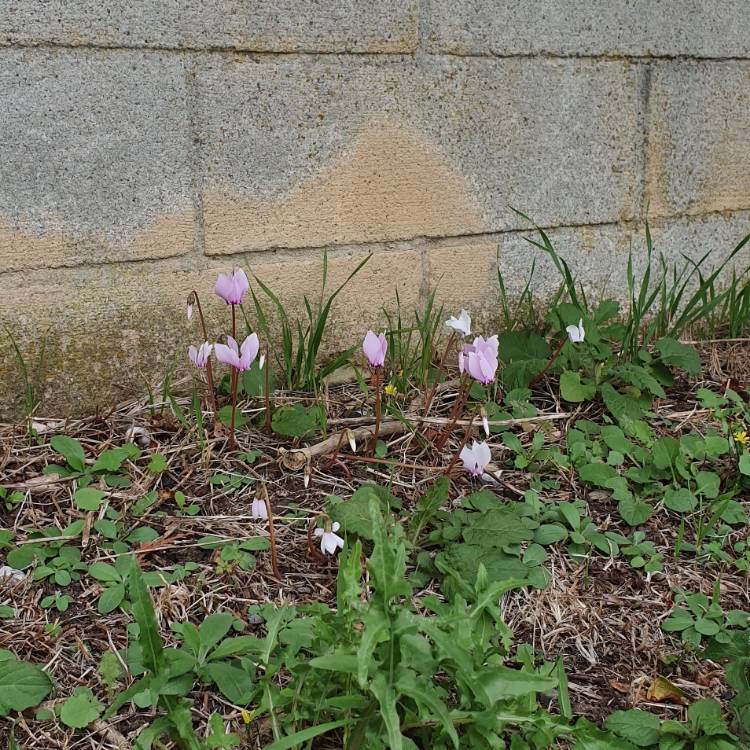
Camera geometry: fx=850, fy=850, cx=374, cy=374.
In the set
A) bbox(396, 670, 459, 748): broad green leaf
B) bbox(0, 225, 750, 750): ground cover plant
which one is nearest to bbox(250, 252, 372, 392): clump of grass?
bbox(0, 225, 750, 750): ground cover plant

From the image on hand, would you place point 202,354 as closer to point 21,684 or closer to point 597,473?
point 21,684

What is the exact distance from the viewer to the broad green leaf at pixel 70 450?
2045mm

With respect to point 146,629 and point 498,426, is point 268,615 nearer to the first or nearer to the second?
point 146,629

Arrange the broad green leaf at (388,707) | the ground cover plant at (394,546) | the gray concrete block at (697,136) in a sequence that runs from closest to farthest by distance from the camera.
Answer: the broad green leaf at (388,707) < the ground cover plant at (394,546) < the gray concrete block at (697,136)

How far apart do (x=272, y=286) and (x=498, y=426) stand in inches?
29.9

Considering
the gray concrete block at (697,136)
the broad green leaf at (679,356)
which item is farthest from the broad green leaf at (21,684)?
the gray concrete block at (697,136)

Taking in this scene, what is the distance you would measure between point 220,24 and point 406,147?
62 cm

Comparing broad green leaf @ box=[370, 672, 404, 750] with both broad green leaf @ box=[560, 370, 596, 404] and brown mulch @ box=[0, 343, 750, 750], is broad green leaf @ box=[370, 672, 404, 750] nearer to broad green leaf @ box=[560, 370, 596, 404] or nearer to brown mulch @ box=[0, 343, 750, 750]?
brown mulch @ box=[0, 343, 750, 750]

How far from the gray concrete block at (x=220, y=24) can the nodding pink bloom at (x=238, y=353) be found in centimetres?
82

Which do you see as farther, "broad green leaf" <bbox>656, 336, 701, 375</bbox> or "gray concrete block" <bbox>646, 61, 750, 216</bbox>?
"gray concrete block" <bbox>646, 61, 750, 216</bbox>

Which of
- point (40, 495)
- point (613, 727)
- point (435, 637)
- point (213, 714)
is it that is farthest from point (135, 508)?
point (613, 727)

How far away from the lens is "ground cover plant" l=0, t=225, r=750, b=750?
4.55ft

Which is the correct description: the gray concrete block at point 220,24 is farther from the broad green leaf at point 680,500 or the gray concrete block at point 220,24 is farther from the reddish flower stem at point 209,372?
the broad green leaf at point 680,500

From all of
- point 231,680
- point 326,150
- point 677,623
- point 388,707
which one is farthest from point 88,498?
point 677,623
